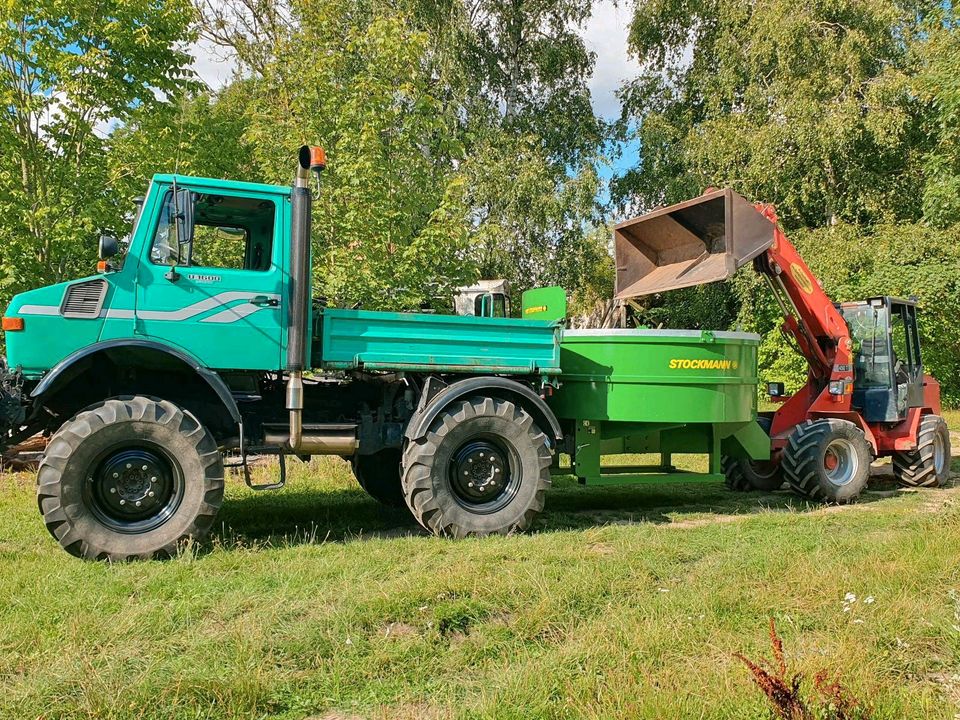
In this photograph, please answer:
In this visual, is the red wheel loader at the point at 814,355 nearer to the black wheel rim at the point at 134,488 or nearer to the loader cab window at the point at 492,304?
the loader cab window at the point at 492,304

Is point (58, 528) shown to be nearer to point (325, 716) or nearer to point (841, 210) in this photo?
point (325, 716)

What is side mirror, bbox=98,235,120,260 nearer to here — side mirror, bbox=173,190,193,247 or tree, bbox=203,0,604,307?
side mirror, bbox=173,190,193,247

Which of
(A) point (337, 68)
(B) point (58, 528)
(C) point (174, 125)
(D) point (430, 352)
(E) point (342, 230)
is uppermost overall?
(A) point (337, 68)

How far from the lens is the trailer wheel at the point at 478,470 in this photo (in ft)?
22.0

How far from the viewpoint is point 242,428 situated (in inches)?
250

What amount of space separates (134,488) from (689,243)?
5921 millimetres

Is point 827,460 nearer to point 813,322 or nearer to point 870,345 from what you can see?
point 813,322

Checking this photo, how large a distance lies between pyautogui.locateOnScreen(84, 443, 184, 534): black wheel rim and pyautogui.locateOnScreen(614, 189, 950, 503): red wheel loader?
516cm

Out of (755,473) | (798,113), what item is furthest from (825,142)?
(755,473)

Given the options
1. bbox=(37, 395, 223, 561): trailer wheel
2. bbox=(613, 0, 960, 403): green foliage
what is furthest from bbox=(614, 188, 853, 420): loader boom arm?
bbox=(613, 0, 960, 403): green foliage

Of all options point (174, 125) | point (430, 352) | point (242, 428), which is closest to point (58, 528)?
point (242, 428)

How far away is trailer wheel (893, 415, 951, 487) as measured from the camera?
1005 centimetres

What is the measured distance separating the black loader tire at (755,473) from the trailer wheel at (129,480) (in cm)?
637

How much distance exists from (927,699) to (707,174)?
20947 millimetres
